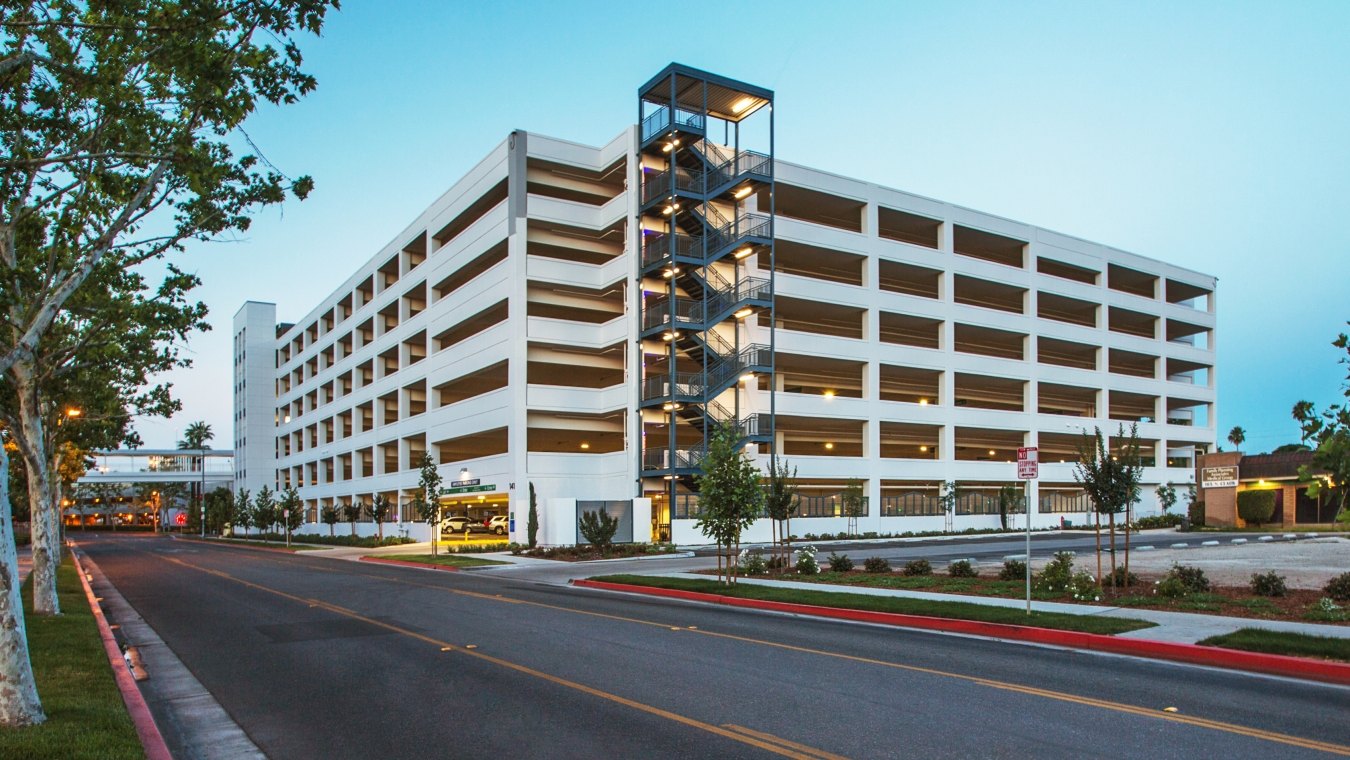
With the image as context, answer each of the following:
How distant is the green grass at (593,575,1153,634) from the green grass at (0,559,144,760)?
520 inches

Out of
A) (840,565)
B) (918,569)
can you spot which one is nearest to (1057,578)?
(918,569)

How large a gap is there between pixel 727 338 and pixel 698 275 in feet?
14.4

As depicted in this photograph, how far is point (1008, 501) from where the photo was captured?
6050 centimetres

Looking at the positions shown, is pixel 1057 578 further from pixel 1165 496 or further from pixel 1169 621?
pixel 1165 496

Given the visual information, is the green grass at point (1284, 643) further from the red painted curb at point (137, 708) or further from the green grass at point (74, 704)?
the green grass at point (74, 704)

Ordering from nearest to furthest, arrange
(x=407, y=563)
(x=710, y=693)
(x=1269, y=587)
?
(x=710, y=693) < (x=1269, y=587) < (x=407, y=563)

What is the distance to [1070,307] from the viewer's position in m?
69.2

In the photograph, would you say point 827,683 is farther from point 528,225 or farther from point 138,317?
point 528,225

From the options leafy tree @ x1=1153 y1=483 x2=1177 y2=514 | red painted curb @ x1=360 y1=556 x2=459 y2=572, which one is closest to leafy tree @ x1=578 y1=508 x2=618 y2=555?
red painted curb @ x1=360 y1=556 x2=459 y2=572

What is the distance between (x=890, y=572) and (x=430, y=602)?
13053mm

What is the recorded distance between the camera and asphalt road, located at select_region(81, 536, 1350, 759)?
26.8 feet

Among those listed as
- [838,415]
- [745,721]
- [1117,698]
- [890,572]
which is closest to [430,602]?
[890,572]

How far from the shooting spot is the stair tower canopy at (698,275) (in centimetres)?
4694

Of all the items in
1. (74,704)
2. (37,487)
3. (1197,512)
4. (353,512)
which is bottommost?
(353,512)
